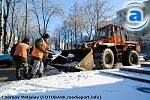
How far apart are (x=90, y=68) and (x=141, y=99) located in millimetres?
6915

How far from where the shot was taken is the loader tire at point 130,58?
15.6 m

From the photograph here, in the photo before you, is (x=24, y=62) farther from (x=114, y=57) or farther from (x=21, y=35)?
(x=21, y=35)

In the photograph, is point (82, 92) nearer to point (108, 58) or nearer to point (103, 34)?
point (108, 58)

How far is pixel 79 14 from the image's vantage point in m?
49.8

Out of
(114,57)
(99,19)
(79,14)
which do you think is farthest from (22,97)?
(79,14)

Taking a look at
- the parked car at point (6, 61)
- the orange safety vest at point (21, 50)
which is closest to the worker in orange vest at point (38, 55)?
the orange safety vest at point (21, 50)

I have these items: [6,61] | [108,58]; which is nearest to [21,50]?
[108,58]

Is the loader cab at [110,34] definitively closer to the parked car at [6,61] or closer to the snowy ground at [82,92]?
the parked car at [6,61]

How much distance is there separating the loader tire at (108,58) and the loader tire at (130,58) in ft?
5.39

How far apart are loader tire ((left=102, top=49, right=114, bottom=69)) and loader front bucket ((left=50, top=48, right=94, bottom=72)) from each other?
3.87 ft

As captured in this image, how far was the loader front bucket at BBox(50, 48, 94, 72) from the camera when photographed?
1213 cm

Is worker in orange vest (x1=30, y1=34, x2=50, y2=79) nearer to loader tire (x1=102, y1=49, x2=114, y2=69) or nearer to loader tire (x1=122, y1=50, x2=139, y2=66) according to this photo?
loader tire (x1=102, y1=49, x2=114, y2=69)

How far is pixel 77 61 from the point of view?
1290 cm

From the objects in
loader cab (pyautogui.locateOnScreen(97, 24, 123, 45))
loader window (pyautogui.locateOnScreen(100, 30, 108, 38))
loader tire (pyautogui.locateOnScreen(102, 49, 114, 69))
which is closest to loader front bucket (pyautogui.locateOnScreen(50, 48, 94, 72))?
loader tire (pyautogui.locateOnScreen(102, 49, 114, 69))
